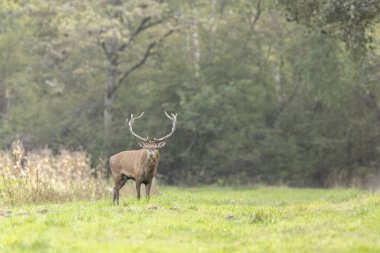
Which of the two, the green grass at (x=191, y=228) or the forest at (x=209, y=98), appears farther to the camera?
the forest at (x=209, y=98)

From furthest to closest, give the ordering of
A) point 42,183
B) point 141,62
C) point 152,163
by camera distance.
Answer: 1. point 141,62
2. point 42,183
3. point 152,163

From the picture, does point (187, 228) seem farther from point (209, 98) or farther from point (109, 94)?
point (109, 94)

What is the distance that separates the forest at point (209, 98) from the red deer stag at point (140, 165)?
19.1 metres

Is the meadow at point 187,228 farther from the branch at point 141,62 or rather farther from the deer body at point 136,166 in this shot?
the branch at point 141,62

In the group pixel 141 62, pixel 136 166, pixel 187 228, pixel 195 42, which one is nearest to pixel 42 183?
pixel 136 166

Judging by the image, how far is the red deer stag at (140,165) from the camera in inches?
613

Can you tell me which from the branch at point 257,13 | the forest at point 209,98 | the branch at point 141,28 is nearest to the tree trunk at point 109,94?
the forest at point 209,98

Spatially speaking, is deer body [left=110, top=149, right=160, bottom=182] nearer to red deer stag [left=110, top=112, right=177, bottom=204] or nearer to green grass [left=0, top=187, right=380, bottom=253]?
red deer stag [left=110, top=112, right=177, bottom=204]

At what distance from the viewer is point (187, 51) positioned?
141 ft

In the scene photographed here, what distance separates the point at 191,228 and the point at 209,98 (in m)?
25.1

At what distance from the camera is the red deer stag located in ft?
51.1

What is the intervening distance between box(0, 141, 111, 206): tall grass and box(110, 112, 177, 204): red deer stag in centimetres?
212

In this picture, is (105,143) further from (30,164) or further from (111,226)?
(111,226)

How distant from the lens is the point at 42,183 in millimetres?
18000
